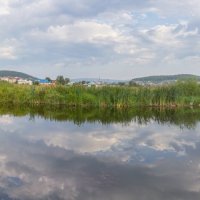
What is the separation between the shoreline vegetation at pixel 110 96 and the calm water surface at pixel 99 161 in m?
9.50

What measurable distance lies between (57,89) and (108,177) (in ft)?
68.9

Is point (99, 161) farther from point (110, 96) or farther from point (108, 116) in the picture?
point (110, 96)

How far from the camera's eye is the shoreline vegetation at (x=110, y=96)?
91.6ft

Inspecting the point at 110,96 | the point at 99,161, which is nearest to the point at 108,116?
the point at 110,96

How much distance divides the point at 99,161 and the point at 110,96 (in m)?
17.3

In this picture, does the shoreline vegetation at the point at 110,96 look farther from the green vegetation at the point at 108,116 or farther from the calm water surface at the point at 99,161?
the calm water surface at the point at 99,161

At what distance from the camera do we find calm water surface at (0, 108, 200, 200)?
796cm

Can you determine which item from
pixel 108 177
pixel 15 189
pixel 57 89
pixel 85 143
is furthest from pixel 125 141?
pixel 57 89

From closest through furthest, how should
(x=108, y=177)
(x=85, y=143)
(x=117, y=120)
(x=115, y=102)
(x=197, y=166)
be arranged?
(x=108, y=177), (x=197, y=166), (x=85, y=143), (x=117, y=120), (x=115, y=102)

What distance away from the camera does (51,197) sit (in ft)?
24.8

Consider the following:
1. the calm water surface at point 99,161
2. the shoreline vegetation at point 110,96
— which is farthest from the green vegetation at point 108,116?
the shoreline vegetation at point 110,96

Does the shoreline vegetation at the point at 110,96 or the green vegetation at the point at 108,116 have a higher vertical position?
the shoreline vegetation at the point at 110,96

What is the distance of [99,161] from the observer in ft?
35.5

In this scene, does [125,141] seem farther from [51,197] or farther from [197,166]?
[51,197]
